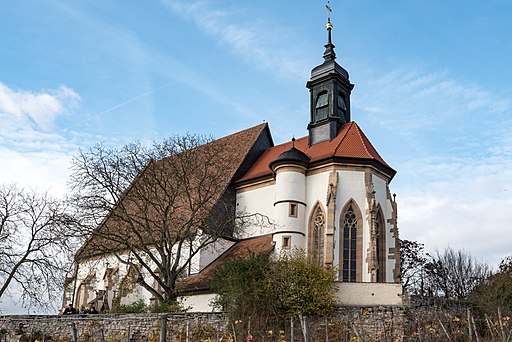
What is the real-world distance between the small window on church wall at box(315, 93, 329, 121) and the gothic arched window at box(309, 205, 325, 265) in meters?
5.85

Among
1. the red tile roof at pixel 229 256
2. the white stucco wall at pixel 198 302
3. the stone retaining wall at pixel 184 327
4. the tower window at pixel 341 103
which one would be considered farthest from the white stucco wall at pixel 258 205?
the stone retaining wall at pixel 184 327

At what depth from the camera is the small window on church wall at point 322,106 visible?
104ft

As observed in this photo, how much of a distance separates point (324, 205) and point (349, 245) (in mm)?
2158

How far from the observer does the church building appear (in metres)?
26.8

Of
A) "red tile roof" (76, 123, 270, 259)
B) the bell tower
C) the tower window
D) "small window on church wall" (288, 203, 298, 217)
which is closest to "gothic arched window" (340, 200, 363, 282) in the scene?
"small window on church wall" (288, 203, 298, 217)

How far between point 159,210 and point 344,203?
831 centimetres

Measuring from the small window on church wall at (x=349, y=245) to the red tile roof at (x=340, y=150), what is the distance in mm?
2606

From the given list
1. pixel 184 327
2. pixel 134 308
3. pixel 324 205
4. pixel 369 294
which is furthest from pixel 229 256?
pixel 184 327

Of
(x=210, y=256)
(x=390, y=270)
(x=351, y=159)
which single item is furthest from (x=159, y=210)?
(x=390, y=270)

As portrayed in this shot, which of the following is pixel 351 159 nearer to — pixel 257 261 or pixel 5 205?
pixel 257 261

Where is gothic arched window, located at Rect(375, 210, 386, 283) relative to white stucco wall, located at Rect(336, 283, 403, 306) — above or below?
above

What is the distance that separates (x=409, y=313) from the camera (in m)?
20.7

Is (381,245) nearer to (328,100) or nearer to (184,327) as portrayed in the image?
(328,100)

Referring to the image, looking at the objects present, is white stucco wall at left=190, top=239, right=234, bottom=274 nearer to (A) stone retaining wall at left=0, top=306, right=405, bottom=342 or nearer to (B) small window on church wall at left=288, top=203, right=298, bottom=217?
(B) small window on church wall at left=288, top=203, right=298, bottom=217
